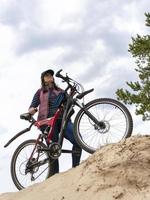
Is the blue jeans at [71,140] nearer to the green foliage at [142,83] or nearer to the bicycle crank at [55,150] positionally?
the bicycle crank at [55,150]

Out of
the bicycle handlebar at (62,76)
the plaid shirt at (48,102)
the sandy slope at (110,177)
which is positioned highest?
the bicycle handlebar at (62,76)

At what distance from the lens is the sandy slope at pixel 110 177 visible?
8.09 meters

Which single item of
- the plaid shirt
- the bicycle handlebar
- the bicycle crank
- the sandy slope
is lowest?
the sandy slope

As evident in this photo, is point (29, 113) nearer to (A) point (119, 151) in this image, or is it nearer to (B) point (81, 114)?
(B) point (81, 114)

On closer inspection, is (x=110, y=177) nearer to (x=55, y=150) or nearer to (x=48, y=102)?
(x=55, y=150)

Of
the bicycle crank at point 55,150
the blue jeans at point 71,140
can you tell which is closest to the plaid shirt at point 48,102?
the blue jeans at point 71,140

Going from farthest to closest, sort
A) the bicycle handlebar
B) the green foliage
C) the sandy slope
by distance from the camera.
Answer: the green foliage → the bicycle handlebar → the sandy slope

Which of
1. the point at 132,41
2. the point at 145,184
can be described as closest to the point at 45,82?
the point at 145,184

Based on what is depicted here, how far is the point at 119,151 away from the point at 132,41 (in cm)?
2096

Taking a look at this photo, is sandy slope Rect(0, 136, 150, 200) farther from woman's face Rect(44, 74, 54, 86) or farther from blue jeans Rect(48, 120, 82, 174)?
woman's face Rect(44, 74, 54, 86)

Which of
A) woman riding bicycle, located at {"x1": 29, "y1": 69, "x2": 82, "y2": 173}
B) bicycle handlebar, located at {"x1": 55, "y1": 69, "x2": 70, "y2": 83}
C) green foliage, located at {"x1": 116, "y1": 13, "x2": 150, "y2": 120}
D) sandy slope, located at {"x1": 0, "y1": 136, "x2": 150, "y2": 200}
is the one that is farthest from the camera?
green foliage, located at {"x1": 116, "y1": 13, "x2": 150, "y2": 120}

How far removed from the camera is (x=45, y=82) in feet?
35.0

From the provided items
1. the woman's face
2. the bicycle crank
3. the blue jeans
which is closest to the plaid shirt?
the woman's face

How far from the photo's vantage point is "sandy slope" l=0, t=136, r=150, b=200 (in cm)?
809
